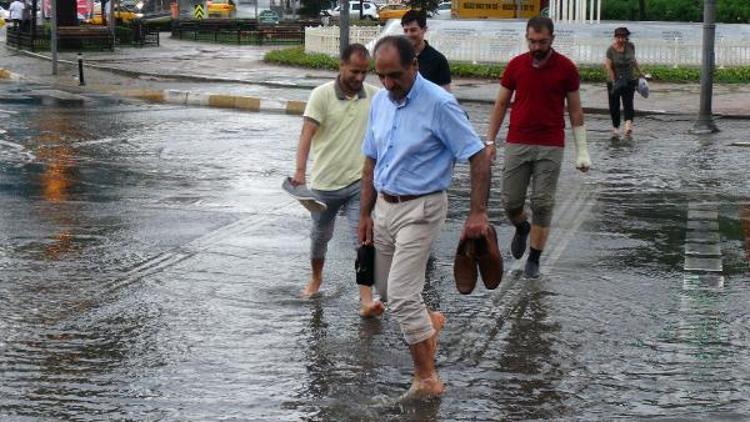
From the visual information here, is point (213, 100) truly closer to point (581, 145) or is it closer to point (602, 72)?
point (602, 72)

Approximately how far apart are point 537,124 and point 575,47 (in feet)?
78.5

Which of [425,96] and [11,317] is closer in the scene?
[425,96]

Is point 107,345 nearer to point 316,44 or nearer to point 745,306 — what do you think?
point 745,306

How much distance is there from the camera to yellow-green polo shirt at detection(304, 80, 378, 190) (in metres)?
8.68

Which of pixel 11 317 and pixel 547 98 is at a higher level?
pixel 547 98

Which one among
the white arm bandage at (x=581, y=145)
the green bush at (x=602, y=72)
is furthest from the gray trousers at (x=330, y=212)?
the green bush at (x=602, y=72)

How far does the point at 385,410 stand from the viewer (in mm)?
6621

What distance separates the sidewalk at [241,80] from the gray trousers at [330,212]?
1574cm

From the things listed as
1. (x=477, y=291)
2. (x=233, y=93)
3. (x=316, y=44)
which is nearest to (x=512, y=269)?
(x=477, y=291)

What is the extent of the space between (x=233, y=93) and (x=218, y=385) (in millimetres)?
19943

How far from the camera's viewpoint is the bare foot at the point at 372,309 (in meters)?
8.46

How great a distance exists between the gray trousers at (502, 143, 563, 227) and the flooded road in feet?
1.73

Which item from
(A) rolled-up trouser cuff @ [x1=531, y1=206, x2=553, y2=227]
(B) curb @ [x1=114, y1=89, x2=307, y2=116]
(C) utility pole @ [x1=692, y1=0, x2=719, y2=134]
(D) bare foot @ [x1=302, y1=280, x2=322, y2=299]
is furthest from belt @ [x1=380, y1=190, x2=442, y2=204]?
(B) curb @ [x1=114, y1=89, x2=307, y2=116]

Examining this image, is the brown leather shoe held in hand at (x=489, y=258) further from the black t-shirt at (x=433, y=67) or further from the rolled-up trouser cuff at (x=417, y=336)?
the black t-shirt at (x=433, y=67)
